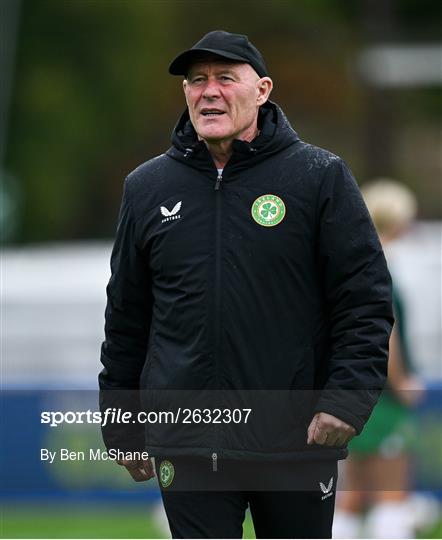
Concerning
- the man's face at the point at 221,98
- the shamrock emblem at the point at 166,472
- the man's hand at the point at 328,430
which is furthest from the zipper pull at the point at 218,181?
the shamrock emblem at the point at 166,472

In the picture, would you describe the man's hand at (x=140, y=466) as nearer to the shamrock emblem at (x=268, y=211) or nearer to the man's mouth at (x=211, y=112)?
the shamrock emblem at (x=268, y=211)

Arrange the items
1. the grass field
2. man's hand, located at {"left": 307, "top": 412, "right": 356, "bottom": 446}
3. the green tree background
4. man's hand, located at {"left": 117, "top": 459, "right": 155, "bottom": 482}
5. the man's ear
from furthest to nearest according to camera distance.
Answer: the green tree background → the grass field → man's hand, located at {"left": 117, "top": 459, "right": 155, "bottom": 482} → the man's ear → man's hand, located at {"left": 307, "top": 412, "right": 356, "bottom": 446}

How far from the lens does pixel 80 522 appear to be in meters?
10.2

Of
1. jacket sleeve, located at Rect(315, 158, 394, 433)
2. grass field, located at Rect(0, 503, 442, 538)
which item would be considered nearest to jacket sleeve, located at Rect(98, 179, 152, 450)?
jacket sleeve, located at Rect(315, 158, 394, 433)

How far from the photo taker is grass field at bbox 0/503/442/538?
9.61 m

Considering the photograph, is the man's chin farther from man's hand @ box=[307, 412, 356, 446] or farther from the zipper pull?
man's hand @ box=[307, 412, 356, 446]

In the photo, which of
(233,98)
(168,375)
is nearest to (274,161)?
(233,98)

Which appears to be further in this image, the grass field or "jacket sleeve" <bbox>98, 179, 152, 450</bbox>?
the grass field

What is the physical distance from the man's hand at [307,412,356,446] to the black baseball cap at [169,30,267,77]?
1.13m

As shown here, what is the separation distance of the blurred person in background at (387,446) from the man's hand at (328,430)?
294cm

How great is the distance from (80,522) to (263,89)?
18.7 ft

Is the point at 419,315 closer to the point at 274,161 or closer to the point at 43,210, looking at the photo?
the point at 274,161

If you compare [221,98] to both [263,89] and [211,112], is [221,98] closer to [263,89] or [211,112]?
[211,112]

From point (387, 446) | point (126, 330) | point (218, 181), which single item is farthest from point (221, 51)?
point (387, 446)
